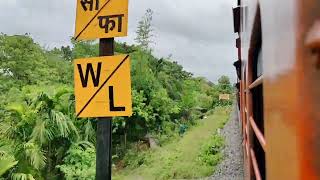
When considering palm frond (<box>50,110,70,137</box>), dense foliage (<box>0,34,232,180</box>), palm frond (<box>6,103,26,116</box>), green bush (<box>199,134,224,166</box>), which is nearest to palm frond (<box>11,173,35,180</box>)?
dense foliage (<box>0,34,232,180</box>)

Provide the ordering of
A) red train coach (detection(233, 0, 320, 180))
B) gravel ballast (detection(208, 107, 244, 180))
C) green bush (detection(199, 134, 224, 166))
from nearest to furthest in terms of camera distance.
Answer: red train coach (detection(233, 0, 320, 180)), gravel ballast (detection(208, 107, 244, 180)), green bush (detection(199, 134, 224, 166))

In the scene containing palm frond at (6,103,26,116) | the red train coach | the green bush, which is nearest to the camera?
the red train coach

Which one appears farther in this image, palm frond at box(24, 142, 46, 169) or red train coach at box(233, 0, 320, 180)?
palm frond at box(24, 142, 46, 169)

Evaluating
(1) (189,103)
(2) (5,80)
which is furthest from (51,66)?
(1) (189,103)

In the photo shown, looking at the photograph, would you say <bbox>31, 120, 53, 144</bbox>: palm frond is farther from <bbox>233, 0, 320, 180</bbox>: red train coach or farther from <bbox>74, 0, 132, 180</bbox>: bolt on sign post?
<bbox>233, 0, 320, 180</bbox>: red train coach

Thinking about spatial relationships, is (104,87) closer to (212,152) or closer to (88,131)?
(88,131)

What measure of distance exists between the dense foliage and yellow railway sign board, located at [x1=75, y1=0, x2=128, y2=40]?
4.61 metres

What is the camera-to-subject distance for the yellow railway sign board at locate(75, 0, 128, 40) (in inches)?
117

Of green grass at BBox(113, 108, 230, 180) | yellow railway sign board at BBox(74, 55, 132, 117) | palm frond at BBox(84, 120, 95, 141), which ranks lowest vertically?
green grass at BBox(113, 108, 230, 180)

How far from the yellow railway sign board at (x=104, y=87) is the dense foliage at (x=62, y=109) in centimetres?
455

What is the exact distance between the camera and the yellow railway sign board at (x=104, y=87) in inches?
114

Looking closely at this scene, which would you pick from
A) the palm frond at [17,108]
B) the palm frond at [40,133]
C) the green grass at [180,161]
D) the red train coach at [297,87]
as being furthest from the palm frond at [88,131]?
the red train coach at [297,87]

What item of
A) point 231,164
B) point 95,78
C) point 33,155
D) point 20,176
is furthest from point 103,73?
point 231,164

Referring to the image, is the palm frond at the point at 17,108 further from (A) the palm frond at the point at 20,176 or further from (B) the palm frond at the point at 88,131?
(B) the palm frond at the point at 88,131
